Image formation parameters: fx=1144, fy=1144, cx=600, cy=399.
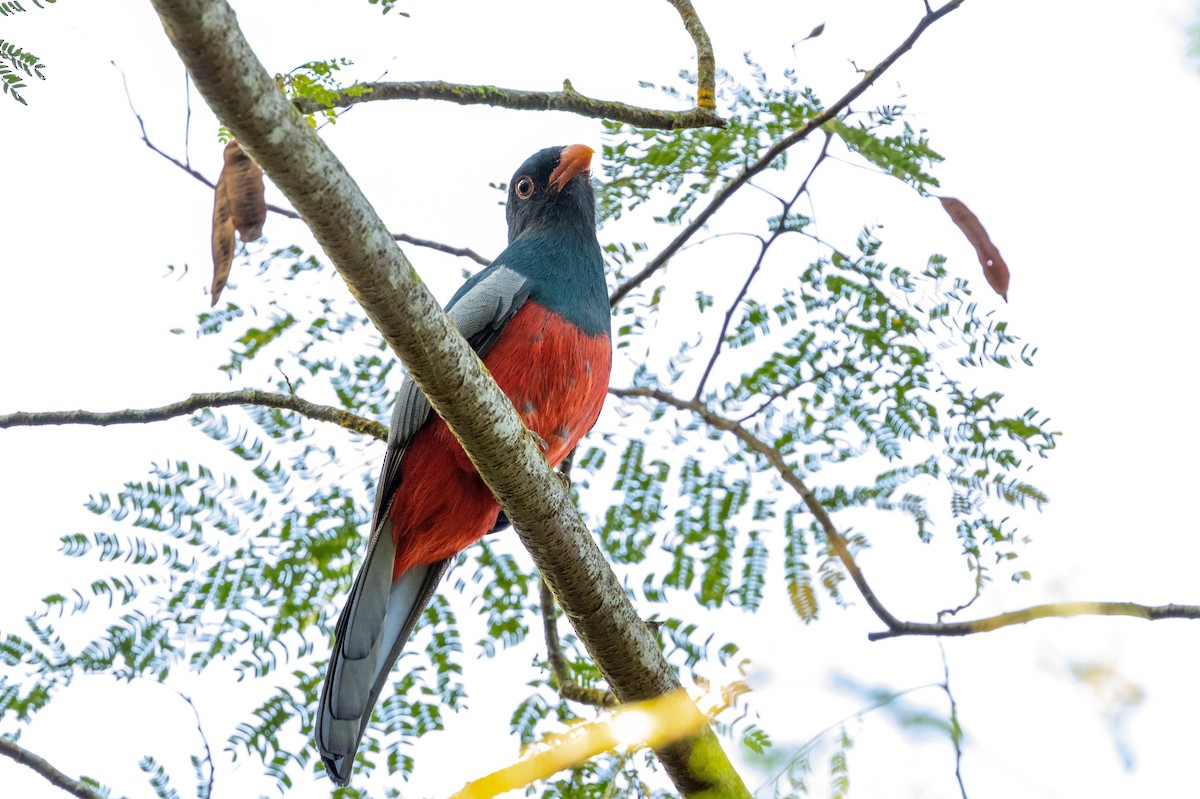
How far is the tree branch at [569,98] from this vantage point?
134 inches

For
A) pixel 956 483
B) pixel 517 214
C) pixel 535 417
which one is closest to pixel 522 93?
pixel 517 214

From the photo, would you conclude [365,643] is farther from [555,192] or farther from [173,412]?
[555,192]

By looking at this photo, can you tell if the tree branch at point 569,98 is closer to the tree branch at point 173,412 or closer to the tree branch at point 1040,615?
the tree branch at point 173,412

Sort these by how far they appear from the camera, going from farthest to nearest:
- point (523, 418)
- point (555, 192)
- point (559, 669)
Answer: point (555, 192) < point (559, 669) < point (523, 418)

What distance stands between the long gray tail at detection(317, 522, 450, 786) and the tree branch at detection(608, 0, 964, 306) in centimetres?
119

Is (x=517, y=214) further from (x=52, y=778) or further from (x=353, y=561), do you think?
(x=52, y=778)

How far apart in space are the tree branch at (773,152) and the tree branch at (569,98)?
11.6 inches

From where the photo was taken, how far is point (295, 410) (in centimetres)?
352

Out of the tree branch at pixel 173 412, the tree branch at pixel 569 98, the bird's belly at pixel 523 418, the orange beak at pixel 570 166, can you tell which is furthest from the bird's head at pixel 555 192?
the tree branch at pixel 173 412

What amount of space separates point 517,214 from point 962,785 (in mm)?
3092

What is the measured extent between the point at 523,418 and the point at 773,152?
119cm

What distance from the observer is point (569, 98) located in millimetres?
3893

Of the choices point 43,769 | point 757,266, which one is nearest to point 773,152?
point 757,266

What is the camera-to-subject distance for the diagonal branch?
2.53 meters
